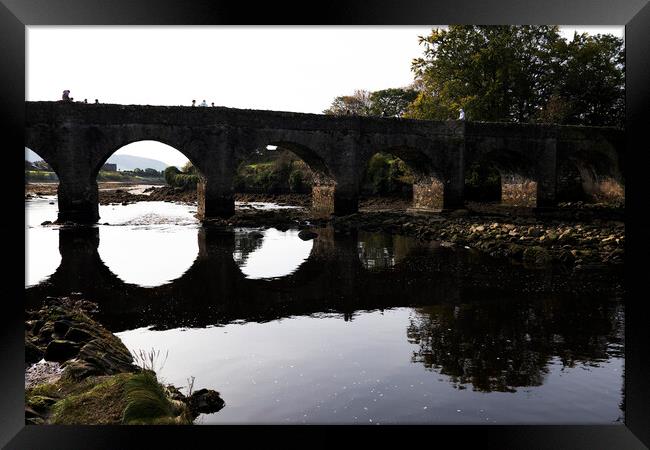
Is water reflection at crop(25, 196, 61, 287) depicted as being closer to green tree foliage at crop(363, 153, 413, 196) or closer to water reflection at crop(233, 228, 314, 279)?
water reflection at crop(233, 228, 314, 279)

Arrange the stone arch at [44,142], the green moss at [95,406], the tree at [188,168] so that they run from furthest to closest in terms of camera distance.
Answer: the tree at [188,168] → the stone arch at [44,142] → the green moss at [95,406]

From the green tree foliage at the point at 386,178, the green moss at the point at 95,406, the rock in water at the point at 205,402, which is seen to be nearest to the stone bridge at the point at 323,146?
the green tree foliage at the point at 386,178

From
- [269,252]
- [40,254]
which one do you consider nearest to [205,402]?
[269,252]

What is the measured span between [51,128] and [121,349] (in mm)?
20723

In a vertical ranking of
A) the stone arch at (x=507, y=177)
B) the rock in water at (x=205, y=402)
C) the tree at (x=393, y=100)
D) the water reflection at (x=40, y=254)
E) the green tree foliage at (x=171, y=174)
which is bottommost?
the rock in water at (x=205, y=402)

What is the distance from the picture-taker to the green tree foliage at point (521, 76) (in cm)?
3644

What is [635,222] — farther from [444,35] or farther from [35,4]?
[444,35]

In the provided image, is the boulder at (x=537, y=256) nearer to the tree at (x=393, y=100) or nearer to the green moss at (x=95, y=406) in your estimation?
the green moss at (x=95, y=406)

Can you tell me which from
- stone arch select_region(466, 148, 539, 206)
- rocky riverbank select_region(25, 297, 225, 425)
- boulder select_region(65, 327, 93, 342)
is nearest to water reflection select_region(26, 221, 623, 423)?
rocky riverbank select_region(25, 297, 225, 425)

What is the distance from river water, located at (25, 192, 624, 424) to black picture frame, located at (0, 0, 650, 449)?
187cm

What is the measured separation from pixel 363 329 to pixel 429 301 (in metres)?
2.66

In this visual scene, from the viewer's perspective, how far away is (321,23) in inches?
163

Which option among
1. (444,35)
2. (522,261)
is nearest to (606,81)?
(444,35)

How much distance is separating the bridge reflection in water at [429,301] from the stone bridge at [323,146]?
9133 mm
